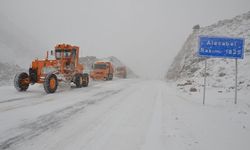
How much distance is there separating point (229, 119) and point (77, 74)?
1144cm

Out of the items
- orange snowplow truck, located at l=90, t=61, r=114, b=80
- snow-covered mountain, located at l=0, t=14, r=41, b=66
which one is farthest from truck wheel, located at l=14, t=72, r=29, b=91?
snow-covered mountain, located at l=0, t=14, r=41, b=66

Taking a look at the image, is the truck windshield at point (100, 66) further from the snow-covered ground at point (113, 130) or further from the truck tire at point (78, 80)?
the snow-covered ground at point (113, 130)

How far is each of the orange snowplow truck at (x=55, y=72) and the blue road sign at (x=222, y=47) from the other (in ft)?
28.0

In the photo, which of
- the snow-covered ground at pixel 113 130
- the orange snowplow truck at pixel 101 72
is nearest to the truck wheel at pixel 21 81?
the snow-covered ground at pixel 113 130

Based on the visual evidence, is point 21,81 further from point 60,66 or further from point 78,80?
point 78,80

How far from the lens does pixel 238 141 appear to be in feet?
15.7

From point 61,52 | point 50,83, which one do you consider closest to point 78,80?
point 61,52

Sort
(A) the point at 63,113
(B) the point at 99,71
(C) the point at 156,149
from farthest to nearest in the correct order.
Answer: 1. (B) the point at 99,71
2. (A) the point at 63,113
3. (C) the point at 156,149

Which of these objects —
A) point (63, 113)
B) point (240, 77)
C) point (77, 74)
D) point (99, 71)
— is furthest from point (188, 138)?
point (99, 71)

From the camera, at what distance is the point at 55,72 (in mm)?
13266

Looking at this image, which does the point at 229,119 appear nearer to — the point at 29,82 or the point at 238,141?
the point at 238,141

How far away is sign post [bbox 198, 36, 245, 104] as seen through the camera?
1048cm

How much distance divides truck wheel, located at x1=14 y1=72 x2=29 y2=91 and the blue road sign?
1036 cm

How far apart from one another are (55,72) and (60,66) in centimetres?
87
